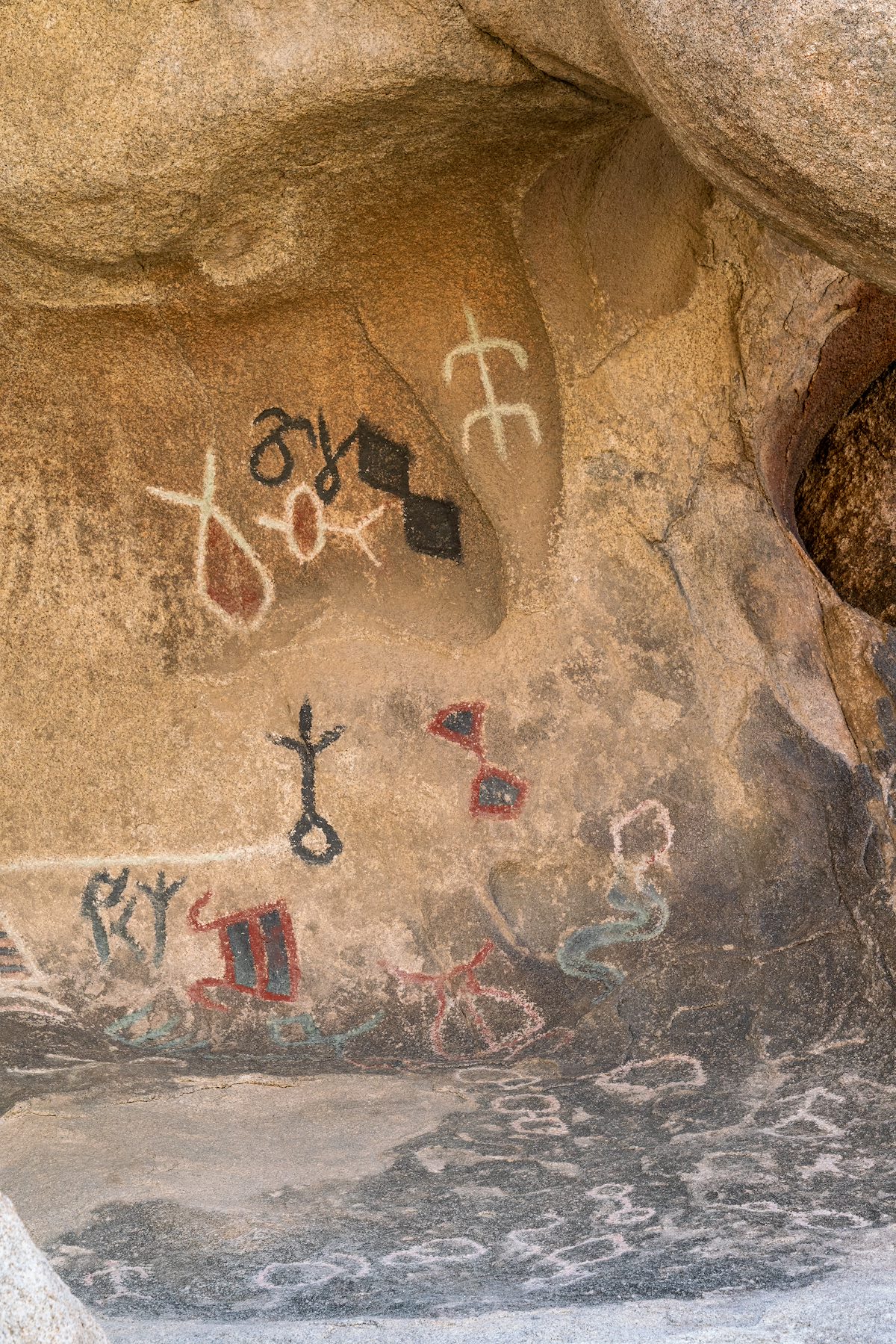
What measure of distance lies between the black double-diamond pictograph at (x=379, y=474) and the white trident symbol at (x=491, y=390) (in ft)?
0.40

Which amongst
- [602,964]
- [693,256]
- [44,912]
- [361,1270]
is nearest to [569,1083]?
[602,964]

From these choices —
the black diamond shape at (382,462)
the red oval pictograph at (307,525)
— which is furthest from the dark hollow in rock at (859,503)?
the red oval pictograph at (307,525)

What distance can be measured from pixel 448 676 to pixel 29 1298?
1.18 metres

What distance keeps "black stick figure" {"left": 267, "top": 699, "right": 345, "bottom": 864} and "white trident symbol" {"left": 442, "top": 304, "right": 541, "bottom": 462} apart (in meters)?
0.50

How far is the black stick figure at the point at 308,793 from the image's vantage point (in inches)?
88.3

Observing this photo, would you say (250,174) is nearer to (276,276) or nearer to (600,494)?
(276,276)

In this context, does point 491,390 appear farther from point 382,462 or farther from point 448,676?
point 448,676

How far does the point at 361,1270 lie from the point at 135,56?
6.47ft

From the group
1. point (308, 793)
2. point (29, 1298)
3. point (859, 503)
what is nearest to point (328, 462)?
point (308, 793)

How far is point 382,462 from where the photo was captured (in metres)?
2.29

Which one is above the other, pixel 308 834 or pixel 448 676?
pixel 448 676

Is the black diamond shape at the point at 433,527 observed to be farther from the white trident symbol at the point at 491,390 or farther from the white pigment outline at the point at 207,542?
the white pigment outline at the point at 207,542

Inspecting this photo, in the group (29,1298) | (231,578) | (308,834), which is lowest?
(29,1298)

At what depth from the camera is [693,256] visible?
2.23 meters
